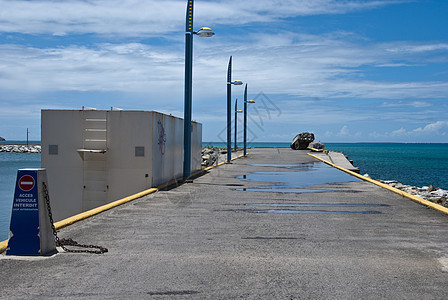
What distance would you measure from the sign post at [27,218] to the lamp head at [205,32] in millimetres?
11570

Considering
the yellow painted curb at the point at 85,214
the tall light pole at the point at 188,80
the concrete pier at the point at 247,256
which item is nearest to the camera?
the concrete pier at the point at 247,256

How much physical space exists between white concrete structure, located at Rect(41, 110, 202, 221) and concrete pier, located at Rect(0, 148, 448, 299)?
9.38 ft

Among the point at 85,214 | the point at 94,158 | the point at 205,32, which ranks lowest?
the point at 85,214

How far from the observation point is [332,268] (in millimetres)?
6078

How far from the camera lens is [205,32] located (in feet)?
55.9

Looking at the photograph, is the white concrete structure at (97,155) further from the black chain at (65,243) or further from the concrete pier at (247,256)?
the black chain at (65,243)

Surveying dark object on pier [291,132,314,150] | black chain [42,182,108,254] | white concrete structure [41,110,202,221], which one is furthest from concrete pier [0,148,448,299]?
dark object on pier [291,132,314,150]

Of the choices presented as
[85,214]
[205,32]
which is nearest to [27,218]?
[85,214]

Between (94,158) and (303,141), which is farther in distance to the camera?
(303,141)

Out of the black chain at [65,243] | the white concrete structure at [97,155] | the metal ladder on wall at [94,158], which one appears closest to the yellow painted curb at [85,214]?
the black chain at [65,243]

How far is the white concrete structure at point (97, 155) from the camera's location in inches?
567

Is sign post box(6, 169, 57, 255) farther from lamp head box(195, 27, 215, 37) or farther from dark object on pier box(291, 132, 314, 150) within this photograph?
dark object on pier box(291, 132, 314, 150)

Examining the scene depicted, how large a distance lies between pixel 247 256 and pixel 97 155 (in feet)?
29.5

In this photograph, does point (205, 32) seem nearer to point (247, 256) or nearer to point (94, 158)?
point (94, 158)
